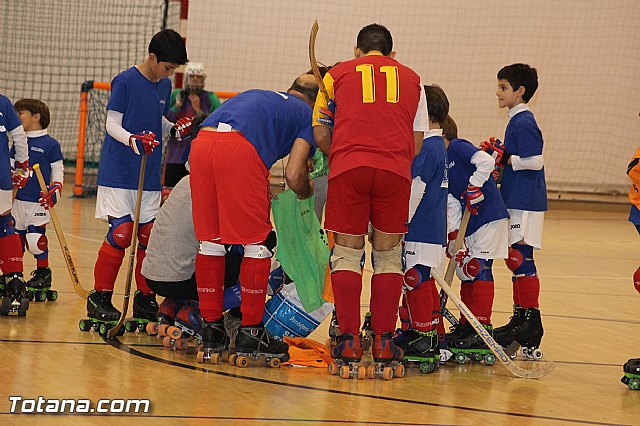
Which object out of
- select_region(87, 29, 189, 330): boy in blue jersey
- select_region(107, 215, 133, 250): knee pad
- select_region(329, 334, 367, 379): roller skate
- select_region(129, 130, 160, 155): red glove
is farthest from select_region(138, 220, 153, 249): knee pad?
select_region(329, 334, 367, 379): roller skate

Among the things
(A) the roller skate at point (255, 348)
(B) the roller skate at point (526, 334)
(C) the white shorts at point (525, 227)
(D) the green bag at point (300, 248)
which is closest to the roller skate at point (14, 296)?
(A) the roller skate at point (255, 348)

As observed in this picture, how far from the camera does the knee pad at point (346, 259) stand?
472 cm

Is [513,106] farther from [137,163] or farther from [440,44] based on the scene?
[440,44]

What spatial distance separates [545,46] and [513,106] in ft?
32.4

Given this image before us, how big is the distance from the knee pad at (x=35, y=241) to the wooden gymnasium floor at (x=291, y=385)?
0.36 meters

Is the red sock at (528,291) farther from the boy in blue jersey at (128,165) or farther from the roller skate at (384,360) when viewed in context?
the boy in blue jersey at (128,165)

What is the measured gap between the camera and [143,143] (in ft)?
17.1

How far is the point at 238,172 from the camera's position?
475 cm

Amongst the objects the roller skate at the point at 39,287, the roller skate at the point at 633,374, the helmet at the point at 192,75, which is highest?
the helmet at the point at 192,75

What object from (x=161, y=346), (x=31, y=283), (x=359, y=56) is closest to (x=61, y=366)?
(x=161, y=346)

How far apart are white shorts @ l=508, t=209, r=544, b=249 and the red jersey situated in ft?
4.11

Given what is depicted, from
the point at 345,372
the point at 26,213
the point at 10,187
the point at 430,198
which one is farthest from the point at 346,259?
the point at 26,213

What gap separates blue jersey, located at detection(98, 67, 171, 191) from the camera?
551cm

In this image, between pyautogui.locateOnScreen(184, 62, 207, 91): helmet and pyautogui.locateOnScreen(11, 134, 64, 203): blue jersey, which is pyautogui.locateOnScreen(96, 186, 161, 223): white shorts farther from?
pyautogui.locateOnScreen(184, 62, 207, 91): helmet
